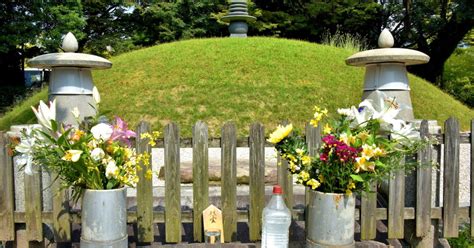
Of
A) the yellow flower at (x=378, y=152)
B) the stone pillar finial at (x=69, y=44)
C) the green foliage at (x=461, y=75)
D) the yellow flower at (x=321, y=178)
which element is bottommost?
the yellow flower at (x=321, y=178)

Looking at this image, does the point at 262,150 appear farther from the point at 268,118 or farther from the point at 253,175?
the point at 268,118

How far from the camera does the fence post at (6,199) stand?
2990 millimetres

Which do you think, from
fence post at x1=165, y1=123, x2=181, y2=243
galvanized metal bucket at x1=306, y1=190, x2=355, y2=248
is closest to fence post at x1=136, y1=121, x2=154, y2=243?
fence post at x1=165, y1=123, x2=181, y2=243

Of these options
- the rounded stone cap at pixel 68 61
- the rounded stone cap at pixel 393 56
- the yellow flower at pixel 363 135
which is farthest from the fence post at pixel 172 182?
the rounded stone cap at pixel 393 56

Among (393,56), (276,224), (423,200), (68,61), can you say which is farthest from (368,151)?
(68,61)

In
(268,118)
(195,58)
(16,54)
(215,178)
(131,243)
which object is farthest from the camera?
(16,54)

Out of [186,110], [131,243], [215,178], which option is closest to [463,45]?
[186,110]

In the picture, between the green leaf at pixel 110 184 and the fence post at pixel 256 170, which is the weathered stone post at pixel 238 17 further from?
the green leaf at pixel 110 184

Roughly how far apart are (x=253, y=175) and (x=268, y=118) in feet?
18.9

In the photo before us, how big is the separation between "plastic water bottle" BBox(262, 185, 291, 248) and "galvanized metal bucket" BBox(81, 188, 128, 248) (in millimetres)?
865

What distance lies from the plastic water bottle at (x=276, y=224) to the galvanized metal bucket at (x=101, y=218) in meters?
0.86

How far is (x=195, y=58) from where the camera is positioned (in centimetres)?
1103

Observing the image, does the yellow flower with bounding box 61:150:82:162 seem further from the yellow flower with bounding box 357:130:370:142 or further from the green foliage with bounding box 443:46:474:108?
the green foliage with bounding box 443:46:474:108

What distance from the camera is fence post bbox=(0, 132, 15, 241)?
2990mm
